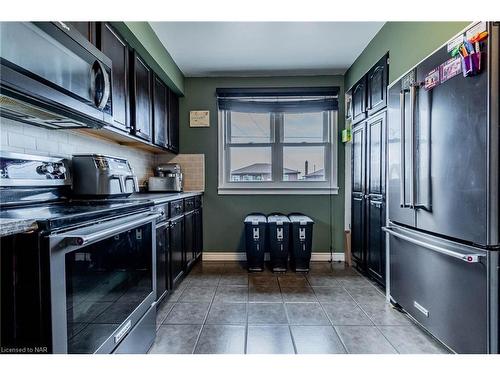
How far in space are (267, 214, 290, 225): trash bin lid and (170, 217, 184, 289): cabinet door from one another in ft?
3.47

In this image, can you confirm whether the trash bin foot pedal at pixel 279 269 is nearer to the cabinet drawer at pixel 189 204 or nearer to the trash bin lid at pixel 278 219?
the trash bin lid at pixel 278 219

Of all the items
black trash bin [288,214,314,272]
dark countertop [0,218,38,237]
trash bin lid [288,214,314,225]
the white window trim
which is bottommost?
black trash bin [288,214,314,272]

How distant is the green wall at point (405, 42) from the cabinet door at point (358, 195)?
2.35 feet

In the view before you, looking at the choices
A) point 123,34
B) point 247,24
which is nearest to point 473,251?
point 247,24

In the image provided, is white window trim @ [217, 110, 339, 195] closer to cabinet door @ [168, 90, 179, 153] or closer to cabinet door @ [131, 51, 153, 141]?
cabinet door @ [168, 90, 179, 153]

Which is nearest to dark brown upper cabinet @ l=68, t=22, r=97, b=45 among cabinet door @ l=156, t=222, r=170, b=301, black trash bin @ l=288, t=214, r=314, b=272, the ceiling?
the ceiling

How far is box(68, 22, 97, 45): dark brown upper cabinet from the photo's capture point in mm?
1608

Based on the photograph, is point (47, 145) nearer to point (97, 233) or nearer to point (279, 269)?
point (97, 233)

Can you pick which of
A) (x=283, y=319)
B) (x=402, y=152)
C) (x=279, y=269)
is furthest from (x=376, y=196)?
(x=283, y=319)

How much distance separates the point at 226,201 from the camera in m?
3.90

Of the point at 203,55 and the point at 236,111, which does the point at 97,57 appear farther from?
the point at 236,111

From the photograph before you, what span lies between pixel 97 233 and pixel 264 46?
2666mm

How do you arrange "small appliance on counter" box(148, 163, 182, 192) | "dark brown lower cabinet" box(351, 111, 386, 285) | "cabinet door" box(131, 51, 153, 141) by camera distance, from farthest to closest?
"small appliance on counter" box(148, 163, 182, 192) < "dark brown lower cabinet" box(351, 111, 386, 285) < "cabinet door" box(131, 51, 153, 141)

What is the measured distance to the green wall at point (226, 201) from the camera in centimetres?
386
